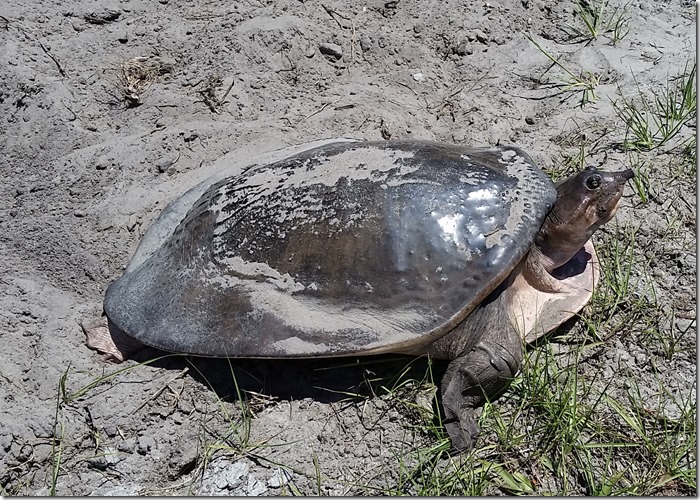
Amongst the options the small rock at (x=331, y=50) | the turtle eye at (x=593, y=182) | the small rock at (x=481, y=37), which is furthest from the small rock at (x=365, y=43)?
the turtle eye at (x=593, y=182)

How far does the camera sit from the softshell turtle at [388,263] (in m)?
2.31

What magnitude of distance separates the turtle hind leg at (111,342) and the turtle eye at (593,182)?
71.2 inches

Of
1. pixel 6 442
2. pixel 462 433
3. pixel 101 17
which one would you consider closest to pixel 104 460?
pixel 6 442

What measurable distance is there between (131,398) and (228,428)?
1.30 feet

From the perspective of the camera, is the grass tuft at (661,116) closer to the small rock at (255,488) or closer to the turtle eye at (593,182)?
the turtle eye at (593,182)

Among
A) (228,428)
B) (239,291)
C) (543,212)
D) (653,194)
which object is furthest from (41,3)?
(653,194)

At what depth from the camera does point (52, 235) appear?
3086 millimetres

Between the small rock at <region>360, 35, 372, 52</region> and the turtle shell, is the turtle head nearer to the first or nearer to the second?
the turtle shell

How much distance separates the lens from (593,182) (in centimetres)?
247

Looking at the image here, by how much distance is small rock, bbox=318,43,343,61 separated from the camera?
3748 mm

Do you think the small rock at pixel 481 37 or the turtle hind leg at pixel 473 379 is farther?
the small rock at pixel 481 37

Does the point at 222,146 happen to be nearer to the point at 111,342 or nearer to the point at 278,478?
the point at 111,342

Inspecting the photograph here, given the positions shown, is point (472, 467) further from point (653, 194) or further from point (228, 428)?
point (653, 194)

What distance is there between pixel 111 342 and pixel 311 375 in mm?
808
